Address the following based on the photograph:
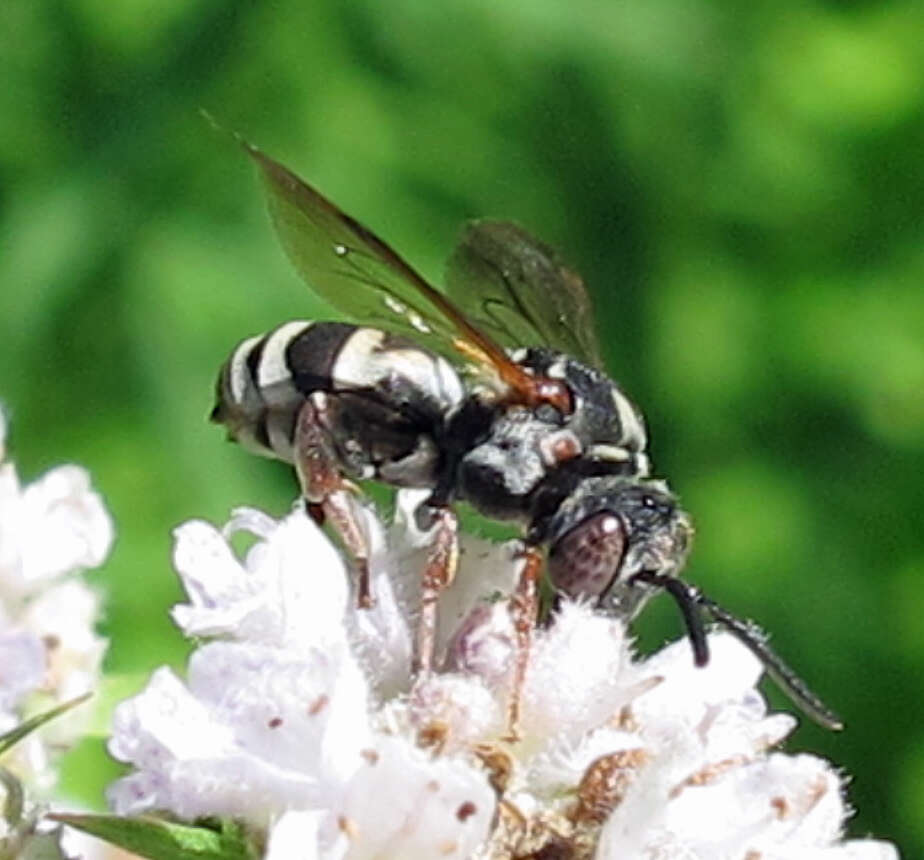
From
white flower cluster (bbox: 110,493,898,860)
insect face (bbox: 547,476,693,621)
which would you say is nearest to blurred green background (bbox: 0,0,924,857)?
insect face (bbox: 547,476,693,621)

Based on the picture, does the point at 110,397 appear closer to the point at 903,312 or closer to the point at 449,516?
the point at 903,312

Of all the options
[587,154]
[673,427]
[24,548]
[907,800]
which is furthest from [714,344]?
[24,548]

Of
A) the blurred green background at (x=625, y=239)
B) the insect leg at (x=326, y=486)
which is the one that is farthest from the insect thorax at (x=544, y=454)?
the blurred green background at (x=625, y=239)

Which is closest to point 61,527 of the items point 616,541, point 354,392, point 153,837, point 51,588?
point 51,588

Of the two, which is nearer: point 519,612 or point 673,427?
point 519,612

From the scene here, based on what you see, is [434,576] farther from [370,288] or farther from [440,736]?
[370,288]

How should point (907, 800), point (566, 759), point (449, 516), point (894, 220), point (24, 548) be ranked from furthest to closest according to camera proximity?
point (894, 220) → point (907, 800) → point (24, 548) → point (449, 516) → point (566, 759)
